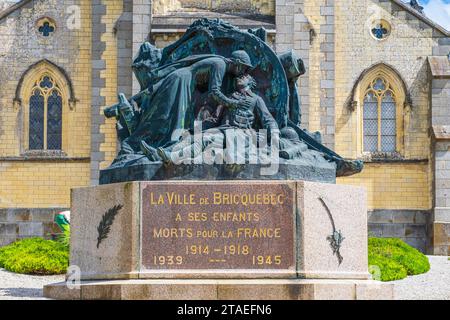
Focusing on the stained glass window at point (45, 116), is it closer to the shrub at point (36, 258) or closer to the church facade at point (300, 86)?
the church facade at point (300, 86)

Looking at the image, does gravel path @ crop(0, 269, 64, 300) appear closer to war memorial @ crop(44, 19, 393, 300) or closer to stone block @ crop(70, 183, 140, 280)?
stone block @ crop(70, 183, 140, 280)

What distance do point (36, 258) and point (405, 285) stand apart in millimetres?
8359

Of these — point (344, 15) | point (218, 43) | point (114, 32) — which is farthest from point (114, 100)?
point (218, 43)

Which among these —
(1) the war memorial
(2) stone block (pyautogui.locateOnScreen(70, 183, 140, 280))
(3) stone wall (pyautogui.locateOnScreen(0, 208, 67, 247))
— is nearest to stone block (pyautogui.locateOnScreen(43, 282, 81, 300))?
(1) the war memorial

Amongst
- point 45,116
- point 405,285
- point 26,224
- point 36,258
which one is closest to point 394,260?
point 405,285

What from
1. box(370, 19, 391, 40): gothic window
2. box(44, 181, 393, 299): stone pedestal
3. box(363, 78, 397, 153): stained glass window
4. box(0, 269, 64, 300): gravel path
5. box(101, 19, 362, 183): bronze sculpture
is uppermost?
box(370, 19, 391, 40): gothic window

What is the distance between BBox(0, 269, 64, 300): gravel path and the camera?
16700 millimetres

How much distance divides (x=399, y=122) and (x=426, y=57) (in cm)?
229

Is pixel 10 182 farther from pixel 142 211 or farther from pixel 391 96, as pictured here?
pixel 142 211

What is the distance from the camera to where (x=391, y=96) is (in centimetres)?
3566

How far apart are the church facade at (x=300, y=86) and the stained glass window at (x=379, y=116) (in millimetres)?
33

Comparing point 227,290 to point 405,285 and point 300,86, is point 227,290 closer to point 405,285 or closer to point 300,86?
point 405,285

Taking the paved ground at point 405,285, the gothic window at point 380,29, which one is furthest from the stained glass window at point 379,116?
the paved ground at point 405,285

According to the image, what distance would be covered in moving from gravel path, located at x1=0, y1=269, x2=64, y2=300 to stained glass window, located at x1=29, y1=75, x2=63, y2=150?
481 inches
